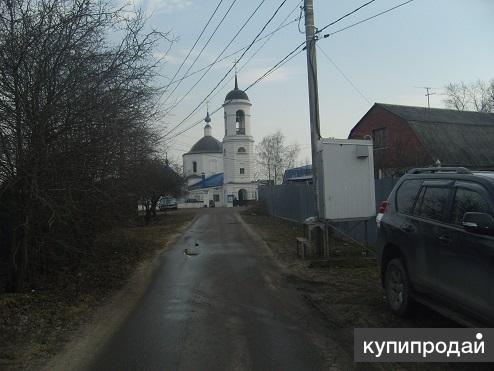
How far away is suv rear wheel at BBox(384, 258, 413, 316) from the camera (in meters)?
6.45

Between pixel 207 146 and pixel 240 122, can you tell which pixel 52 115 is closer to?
pixel 240 122

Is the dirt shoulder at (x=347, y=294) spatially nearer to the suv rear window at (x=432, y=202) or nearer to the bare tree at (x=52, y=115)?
the suv rear window at (x=432, y=202)

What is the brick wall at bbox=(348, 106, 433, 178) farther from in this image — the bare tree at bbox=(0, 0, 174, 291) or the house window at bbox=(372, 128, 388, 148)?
the bare tree at bbox=(0, 0, 174, 291)

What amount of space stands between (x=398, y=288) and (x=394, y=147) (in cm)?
2786

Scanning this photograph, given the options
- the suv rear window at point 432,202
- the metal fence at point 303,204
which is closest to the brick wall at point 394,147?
the metal fence at point 303,204

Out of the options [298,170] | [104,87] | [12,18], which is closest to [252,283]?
[104,87]

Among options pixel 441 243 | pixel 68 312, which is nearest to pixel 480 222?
pixel 441 243

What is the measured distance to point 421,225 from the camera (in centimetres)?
616

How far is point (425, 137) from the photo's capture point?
32.8m

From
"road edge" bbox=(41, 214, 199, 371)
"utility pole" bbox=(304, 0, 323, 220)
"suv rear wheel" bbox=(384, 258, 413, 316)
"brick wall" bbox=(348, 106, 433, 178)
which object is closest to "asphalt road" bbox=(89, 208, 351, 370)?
"road edge" bbox=(41, 214, 199, 371)

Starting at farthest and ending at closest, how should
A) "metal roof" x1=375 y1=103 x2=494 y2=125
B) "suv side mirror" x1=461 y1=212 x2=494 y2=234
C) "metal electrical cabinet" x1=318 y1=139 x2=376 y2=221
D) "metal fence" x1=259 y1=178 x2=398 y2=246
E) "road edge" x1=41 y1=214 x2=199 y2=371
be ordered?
"metal roof" x1=375 y1=103 x2=494 y2=125 < "metal fence" x1=259 y1=178 x2=398 y2=246 < "metal electrical cabinet" x1=318 y1=139 x2=376 y2=221 < "road edge" x1=41 y1=214 x2=199 y2=371 < "suv side mirror" x1=461 y1=212 x2=494 y2=234

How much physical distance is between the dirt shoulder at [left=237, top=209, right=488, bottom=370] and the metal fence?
67cm

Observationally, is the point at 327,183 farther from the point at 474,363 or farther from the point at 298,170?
the point at 298,170

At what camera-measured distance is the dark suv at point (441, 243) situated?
4.85 metres
